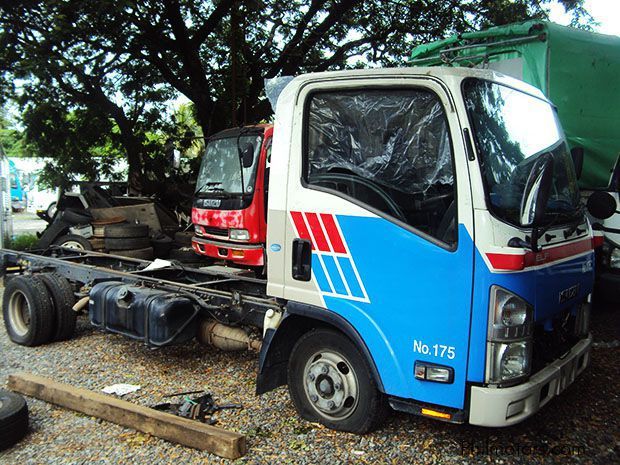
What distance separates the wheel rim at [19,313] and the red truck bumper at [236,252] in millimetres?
2603

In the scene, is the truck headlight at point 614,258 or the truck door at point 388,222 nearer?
the truck door at point 388,222

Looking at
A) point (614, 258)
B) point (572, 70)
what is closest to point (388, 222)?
point (614, 258)

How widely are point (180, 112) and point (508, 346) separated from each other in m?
15.0

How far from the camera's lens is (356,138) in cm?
351

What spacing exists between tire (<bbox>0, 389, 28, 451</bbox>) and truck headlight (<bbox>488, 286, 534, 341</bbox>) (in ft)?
10.5

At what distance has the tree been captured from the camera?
36.9 ft

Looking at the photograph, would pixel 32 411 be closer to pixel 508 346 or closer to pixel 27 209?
pixel 508 346

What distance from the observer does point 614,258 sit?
5.43 meters

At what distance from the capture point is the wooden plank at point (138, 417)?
3.43m

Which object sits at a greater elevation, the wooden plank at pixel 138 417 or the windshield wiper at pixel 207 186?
the windshield wiper at pixel 207 186

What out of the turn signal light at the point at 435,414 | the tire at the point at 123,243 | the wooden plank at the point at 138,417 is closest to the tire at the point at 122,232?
the tire at the point at 123,243

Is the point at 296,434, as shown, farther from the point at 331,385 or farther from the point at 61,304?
the point at 61,304

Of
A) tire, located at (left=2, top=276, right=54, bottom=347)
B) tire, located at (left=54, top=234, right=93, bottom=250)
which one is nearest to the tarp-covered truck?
tire, located at (left=2, top=276, right=54, bottom=347)

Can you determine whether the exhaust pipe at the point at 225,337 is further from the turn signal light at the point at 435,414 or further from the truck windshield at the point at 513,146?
the truck windshield at the point at 513,146
